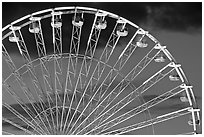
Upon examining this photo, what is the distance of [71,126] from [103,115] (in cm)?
117

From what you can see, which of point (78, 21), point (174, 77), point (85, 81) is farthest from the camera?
point (85, 81)

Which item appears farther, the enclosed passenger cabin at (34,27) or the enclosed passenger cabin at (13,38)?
the enclosed passenger cabin at (13,38)

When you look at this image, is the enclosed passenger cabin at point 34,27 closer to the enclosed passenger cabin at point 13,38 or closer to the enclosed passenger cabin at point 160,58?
the enclosed passenger cabin at point 13,38

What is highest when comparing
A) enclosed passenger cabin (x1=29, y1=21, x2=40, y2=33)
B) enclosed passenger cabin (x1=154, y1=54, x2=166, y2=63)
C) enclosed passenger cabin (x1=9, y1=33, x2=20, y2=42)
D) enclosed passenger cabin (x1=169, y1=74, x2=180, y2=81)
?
enclosed passenger cabin (x1=29, y1=21, x2=40, y2=33)

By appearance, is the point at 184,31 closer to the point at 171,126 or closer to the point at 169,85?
the point at 169,85

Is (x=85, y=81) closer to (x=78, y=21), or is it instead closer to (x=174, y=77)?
(x=78, y=21)

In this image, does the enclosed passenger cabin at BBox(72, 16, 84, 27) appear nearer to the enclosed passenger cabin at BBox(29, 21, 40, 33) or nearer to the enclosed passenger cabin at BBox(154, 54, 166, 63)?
the enclosed passenger cabin at BBox(29, 21, 40, 33)

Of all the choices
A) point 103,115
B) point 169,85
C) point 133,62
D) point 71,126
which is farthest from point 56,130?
point 169,85

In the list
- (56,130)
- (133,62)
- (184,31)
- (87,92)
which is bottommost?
(56,130)

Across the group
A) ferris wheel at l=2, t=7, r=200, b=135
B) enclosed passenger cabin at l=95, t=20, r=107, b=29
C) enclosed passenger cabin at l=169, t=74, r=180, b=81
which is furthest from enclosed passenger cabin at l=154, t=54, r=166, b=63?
enclosed passenger cabin at l=95, t=20, r=107, b=29

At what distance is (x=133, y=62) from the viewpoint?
21.8 meters

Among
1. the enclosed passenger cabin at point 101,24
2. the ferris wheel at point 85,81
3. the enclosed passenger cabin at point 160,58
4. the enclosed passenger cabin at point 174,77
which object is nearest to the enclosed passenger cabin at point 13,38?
the ferris wheel at point 85,81

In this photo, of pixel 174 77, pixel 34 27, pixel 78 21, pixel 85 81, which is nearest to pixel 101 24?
pixel 78 21

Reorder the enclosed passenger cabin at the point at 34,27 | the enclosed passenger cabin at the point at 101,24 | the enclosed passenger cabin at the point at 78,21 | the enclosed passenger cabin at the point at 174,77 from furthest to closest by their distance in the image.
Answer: the enclosed passenger cabin at the point at 174,77 < the enclosed passenger cabin at the point at 101,24 < the enclosed passenger cabin at the point at 78,21 < the enclosed passenger cabin at the point at 34,27
